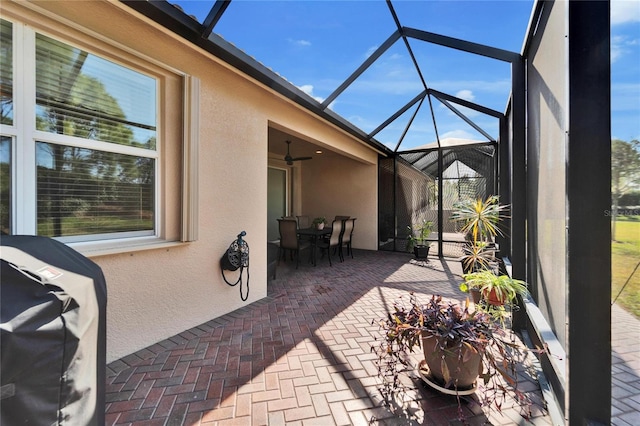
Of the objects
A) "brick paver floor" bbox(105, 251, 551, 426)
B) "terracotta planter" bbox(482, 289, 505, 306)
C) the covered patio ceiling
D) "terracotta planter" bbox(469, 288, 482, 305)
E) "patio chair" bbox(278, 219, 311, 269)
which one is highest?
the covered patio ceiling

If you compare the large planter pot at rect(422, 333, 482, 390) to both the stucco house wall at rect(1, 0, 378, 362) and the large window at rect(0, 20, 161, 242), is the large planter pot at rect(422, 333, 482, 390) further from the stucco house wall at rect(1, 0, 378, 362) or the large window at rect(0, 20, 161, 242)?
the large window at rect(0, 20, 161, 242)

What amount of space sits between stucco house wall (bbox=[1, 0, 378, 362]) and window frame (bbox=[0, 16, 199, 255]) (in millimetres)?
21

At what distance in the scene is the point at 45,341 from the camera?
89 centimetres

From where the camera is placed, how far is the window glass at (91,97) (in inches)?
77.6

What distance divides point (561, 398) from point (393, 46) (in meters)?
4.41

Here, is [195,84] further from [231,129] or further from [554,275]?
[554,275]

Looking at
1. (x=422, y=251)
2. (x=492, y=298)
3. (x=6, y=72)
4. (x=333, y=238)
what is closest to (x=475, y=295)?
(x=492, y=298)

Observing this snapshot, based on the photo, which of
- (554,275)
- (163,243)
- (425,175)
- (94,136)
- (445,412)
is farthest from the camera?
(425,175)

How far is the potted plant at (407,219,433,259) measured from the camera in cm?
661

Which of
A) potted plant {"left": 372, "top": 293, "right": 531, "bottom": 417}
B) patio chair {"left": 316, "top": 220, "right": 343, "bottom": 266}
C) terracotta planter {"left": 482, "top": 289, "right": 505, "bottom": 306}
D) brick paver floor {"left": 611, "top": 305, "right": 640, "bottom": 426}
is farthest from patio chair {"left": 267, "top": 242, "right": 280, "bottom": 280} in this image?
brick paver floor {"left": 611, "top": 305, "right": 640, "bottom": 426}

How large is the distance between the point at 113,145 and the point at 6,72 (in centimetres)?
73

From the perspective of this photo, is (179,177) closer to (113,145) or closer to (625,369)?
(113,145)

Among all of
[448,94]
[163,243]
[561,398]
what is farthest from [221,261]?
[448,94]

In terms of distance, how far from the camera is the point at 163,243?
2557 millimetres
